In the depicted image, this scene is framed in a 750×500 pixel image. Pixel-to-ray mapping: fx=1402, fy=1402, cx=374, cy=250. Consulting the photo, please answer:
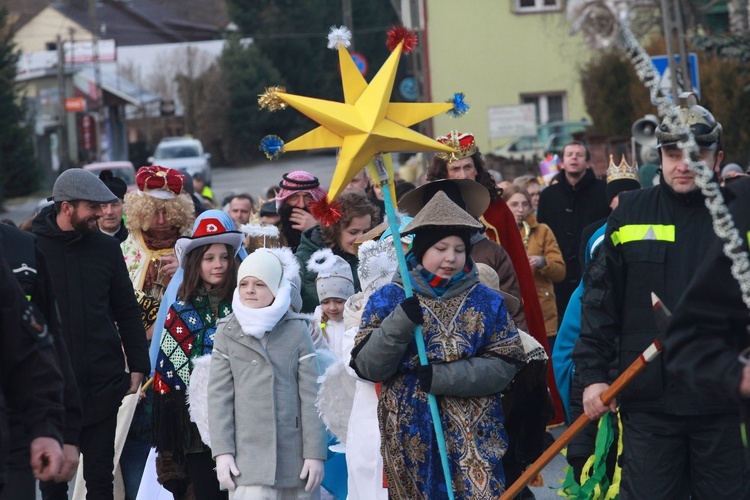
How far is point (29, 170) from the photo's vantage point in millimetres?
47844

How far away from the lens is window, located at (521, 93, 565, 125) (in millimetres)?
42625

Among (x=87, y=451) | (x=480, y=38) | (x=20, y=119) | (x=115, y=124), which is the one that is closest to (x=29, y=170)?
(x=20, y=119)

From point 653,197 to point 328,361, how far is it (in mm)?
1847

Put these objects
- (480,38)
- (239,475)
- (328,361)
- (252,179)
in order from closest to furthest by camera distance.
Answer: (239,475) < (328,361) < (480,38) < (252,179)

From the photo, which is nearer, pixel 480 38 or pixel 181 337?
pixel 181 337

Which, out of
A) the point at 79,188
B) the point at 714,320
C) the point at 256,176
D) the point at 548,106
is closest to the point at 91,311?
the point at 79,188

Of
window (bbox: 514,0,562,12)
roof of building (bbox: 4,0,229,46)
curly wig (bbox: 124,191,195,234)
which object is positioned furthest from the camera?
roof of building (bbox: 4,0,229,46)

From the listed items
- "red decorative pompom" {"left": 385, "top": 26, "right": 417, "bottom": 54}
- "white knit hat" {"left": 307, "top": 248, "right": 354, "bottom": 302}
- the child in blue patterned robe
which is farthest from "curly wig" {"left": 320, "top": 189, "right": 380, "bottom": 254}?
the child in blue patterned robe

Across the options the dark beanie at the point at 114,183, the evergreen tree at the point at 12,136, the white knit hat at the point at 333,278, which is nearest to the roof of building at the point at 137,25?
the evergreen tree at the point at 12,136

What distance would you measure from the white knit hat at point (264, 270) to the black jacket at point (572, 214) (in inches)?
211

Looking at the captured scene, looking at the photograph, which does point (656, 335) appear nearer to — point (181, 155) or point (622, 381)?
point (622, 381)

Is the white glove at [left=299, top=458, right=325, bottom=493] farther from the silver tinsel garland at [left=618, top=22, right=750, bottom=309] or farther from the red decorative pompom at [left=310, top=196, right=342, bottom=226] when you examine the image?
the silver tinsel garland at [left=618, top=22, right=750, bottom=309]

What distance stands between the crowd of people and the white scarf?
0.01 meters

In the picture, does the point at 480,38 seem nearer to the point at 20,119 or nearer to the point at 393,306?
the point at 20,119
